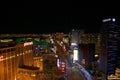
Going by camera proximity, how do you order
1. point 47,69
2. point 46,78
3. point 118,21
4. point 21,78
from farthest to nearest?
point 118,21 < point 47,69 < point 46,78 < point 21,78

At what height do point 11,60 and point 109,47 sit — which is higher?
point 11,60

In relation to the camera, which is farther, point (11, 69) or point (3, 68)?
point (11, 69)

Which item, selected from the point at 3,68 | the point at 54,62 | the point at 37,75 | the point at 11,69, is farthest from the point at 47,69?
the point at 3,68

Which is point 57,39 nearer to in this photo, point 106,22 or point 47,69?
point 106,22

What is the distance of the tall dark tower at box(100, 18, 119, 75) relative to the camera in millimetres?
78500

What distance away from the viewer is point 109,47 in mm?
79500

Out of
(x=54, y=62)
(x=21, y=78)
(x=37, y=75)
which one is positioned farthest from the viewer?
(x=54, y=62)

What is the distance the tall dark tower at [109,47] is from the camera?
7850 cm

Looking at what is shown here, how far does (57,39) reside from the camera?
8194cm

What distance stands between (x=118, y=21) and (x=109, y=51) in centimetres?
1020

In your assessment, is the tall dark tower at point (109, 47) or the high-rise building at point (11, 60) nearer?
the high-rise building at point (11, 60)

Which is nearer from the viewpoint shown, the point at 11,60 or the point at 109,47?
the point at 11,60

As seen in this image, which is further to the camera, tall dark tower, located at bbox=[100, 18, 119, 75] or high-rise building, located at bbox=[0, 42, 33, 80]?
tall dark tower, located at bbox=[100, 18, 119, 75]

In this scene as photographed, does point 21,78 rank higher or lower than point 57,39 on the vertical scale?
lower
